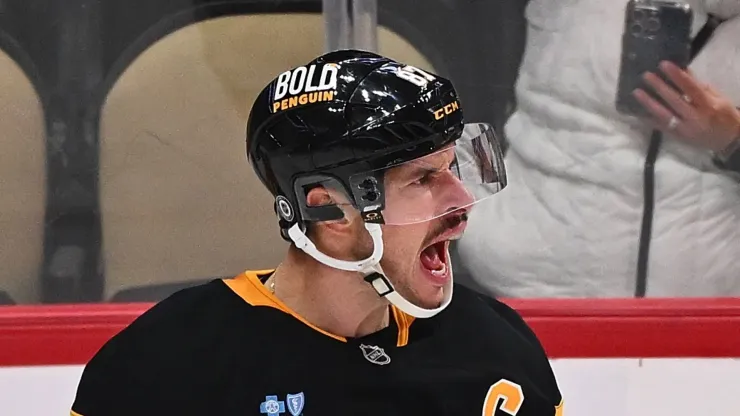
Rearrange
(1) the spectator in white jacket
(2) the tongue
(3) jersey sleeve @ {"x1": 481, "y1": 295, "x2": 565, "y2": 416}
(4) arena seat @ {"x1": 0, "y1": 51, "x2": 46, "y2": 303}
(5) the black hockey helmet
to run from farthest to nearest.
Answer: (1) the spectator in white jacket < (4) arena seat @ {"x1": 0, "y1": 51, "x2": 46, "y2": 303} < (3) jersey sleeve @ {"x1": 481, "y1": 295, "x2": 565, "y2": 416} < (2) the tongue < (5) the black hockey helmet

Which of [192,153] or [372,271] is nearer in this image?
[372,271]

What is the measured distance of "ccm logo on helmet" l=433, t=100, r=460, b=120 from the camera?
1.06 metres

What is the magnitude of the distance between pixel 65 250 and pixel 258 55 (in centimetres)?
52

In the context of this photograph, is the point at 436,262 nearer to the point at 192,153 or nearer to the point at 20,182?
the point at 192,153

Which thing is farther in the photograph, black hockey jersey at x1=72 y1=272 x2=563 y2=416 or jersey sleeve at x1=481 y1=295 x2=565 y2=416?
jersey sleeve at x1=481 y1=295 x2=565 y2=416

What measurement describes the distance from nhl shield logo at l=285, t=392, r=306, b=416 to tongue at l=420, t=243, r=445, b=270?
21 centimetres

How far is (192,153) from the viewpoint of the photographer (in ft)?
6.02

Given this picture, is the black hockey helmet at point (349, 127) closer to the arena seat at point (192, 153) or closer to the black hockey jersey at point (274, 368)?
the black hockey jersey at point (274, 368)

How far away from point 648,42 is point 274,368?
45.8 inches

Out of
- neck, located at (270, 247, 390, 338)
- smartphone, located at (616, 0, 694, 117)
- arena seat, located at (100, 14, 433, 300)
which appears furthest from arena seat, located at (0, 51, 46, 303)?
smartphone, located at (616, 0, 694, 117)

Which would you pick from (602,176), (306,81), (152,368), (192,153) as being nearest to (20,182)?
(192,153)

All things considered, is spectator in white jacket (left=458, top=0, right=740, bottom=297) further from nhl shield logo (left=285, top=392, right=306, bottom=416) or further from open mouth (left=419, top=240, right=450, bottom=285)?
nhl shield logo (left=285, top=392, right=306, bottom=416)

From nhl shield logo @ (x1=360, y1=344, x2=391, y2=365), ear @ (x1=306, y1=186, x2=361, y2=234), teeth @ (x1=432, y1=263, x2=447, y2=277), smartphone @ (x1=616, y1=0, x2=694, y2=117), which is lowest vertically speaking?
nhl shield logo @ (x1=360, y1=344, x2=391, y2=365)

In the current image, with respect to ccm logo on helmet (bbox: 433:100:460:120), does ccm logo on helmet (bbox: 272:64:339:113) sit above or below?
above
